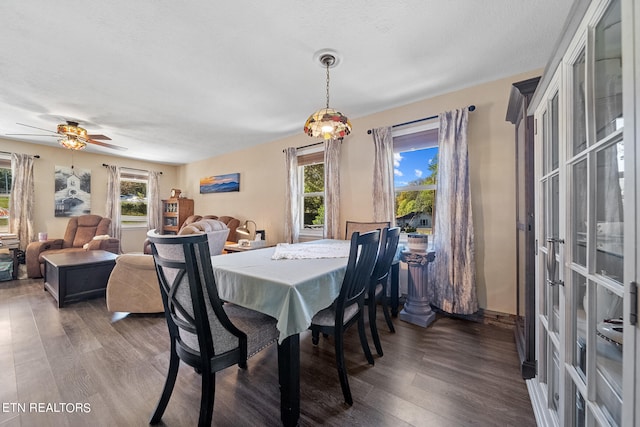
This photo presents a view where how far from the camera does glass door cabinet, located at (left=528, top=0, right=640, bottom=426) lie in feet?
2.00

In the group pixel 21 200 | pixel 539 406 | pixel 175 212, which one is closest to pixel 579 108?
pixel 539 406

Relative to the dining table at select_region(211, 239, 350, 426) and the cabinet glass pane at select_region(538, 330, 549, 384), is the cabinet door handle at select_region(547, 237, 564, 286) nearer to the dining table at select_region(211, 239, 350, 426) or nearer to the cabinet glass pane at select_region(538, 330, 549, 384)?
the cabinet glass pane at select_region(538, 330, 549, 384)

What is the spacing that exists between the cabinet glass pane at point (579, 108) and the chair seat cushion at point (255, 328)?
162 cm

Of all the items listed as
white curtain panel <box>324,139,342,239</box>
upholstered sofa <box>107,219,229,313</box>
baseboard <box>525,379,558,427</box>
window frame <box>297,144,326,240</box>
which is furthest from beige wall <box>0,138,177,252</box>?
baseboard <box>525,379,558,427</box>

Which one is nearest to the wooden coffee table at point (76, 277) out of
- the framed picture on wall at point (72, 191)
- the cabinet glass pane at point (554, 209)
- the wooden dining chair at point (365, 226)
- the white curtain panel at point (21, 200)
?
the white curtain panel at point (21, 200)

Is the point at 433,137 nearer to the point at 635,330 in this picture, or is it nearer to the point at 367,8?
the point at 367,8

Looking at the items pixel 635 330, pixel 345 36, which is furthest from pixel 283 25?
pixel 635 330

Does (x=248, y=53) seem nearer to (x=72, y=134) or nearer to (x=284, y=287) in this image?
(x=284, y=287)

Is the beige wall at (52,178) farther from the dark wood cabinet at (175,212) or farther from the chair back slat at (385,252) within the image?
the chair back slat at (385,252)

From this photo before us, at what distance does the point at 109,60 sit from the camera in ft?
7.19

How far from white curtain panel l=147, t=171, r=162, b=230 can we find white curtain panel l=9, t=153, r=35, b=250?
6.46 ft

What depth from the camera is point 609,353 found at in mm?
757

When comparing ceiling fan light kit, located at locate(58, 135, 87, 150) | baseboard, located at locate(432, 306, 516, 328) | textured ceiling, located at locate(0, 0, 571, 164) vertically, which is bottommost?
baseboard, located at locate(432, 306, 516, 328)

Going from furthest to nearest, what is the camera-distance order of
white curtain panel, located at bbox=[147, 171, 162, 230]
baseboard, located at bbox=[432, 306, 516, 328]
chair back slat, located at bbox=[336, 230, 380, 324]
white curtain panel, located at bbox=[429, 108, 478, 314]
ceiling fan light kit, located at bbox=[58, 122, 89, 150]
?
1. white curtain panel, located at bbox=[147, 171, 162, 230]
2. ceiling fan light kit, located at bbox=[58, 122, 89, 150]
3. white curtain panel, located at bbox=[429, 108, 478, 314]
4. baseboard, located at bbox=[432, 306, 516, 328]
5. chair back slat, located at bbox=[336, 230, 380, 324]
